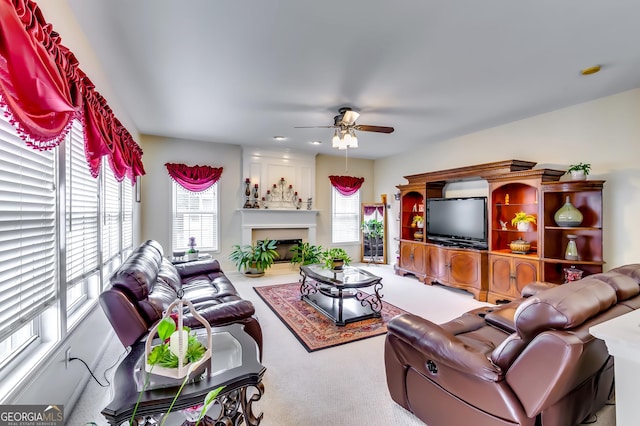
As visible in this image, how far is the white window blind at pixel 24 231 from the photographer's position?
136 centimetres

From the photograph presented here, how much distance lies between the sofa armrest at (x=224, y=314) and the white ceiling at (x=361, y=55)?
2.16 meters

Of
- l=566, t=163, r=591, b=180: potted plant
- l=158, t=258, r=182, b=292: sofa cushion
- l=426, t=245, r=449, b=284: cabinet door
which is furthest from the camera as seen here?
l=426, t=245, r=449, b=284: cabinet door

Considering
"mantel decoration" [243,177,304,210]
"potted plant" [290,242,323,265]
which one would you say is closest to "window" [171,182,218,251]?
"mantel decoration" [243,177,304,210]

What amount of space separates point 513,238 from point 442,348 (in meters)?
3.86

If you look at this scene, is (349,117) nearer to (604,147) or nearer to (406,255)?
(604,147)

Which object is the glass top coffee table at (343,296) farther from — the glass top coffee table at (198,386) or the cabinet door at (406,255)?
the glass top coffee table at (198,386)

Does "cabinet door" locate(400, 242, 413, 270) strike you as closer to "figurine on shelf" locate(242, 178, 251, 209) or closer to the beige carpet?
the beige carpet

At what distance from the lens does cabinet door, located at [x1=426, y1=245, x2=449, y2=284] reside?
16.1 feet

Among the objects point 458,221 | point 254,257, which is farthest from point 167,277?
point 458,221

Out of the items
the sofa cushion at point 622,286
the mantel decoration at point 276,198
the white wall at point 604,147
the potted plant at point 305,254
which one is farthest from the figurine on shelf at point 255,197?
the sofa cushion at point 622,286

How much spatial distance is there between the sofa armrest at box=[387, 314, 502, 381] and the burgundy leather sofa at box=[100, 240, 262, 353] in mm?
1134

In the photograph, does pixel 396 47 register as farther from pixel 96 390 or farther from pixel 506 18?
pixel 96 390

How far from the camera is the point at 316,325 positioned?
330cm

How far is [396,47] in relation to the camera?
8.00ft
